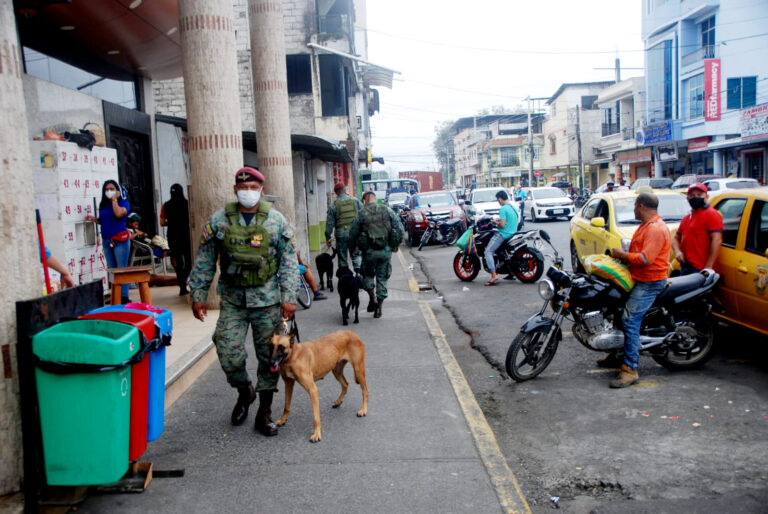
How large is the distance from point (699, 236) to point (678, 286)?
0.98 meters

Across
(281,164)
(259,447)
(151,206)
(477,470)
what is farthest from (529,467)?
(151,206)

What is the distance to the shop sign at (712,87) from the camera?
33562mm

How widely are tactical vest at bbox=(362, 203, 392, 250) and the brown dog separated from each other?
3.79 m

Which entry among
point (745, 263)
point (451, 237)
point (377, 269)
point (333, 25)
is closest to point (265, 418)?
point (377, 269)

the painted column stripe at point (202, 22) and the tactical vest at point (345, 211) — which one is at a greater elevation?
the painted column stripe at point (202, 22)

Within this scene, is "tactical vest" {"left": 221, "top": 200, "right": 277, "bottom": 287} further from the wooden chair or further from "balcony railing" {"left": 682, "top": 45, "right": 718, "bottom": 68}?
"balcony railing" {"left": 682, "top": 45, "right": 718, "bottom": 68}

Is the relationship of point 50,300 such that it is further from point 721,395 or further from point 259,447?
point 721,395

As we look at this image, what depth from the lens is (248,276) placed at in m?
4.62

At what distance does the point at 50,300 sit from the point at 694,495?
401cm

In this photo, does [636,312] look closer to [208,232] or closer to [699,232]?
[699,232]

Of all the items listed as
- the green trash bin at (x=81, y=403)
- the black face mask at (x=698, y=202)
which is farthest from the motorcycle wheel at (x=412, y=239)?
the green trash bin at (x=81, y=403)

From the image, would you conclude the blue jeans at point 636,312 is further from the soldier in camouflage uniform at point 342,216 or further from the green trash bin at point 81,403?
the soldier in camouflage uniform at point 342,216

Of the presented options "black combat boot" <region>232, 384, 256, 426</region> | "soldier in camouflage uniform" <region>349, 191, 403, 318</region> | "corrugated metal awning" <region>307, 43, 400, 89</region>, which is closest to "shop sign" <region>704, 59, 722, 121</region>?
"corrugated metal awning" <region>307, 43, 400, 89</region>

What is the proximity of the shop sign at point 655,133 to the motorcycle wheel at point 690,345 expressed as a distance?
119 ft
